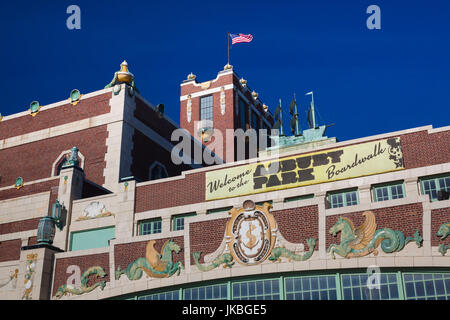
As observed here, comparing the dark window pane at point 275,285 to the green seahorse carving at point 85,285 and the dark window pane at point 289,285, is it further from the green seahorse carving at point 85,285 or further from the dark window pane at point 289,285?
the green seahorse carving at point 85,285

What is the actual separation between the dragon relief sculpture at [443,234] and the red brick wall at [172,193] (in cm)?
1209

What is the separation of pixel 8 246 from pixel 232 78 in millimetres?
27197

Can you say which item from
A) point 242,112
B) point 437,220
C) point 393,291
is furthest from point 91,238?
point 242,112

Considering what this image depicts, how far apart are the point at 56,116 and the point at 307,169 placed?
18.9 meters

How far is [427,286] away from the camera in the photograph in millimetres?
20703

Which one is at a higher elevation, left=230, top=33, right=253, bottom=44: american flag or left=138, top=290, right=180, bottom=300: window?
left=230, top=33, right=253, bottom=44: american flag

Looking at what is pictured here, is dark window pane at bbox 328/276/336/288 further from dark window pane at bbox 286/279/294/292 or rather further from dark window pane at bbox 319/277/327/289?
dark window pane at bbox 286/279/294/292

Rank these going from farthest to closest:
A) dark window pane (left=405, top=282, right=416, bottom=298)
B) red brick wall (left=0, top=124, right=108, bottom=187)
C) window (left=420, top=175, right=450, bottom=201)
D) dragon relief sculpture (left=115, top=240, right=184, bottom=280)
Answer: red brick wall (left=0, top=124, right=108, bottom=187) < window (left=420, top=175, right=450, bottom=201) < dragon relief sculpture (left=115, top=240, right=184, bottom=280) < dark window pane (left=405, top=282, right=416, bottom=298)

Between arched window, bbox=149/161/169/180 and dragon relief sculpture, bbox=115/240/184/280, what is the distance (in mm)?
11791

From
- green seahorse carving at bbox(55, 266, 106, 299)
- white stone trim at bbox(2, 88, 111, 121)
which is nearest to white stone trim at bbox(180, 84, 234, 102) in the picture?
white stone trim at bbox(2, 88, 111, 121)

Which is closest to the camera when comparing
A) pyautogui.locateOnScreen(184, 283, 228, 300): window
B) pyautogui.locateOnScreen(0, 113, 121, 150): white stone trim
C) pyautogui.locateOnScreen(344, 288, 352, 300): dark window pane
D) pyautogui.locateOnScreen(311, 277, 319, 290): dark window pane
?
pyautogui.locateOnScreen(344, 288, 352, 300): dark window pane

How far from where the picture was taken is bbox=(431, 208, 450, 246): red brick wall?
20828 mm
